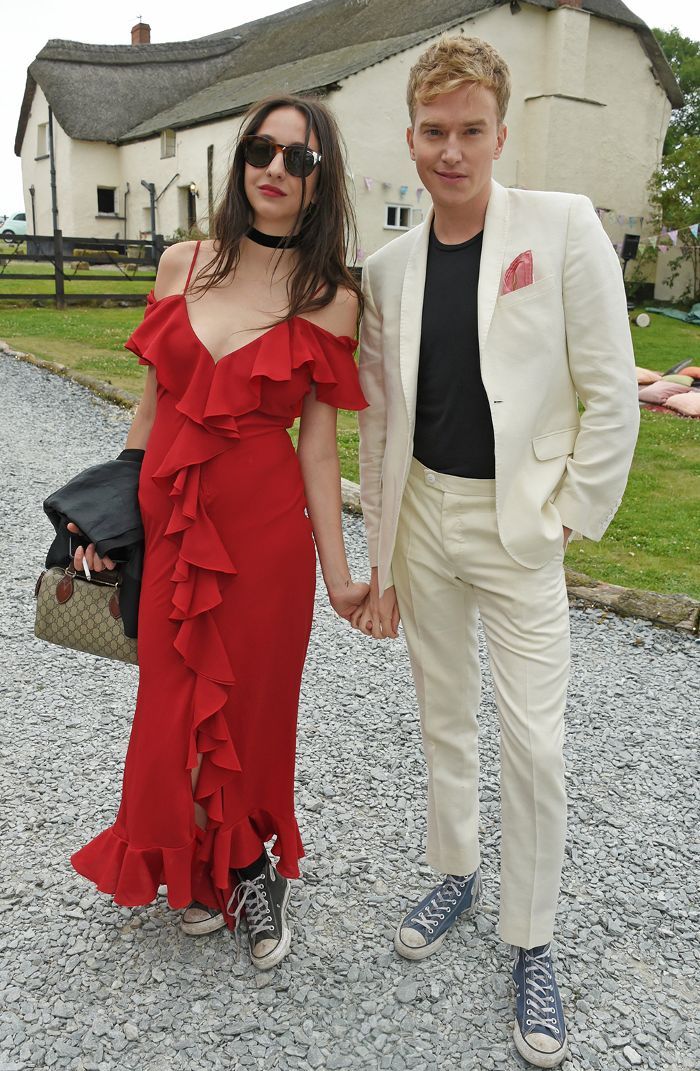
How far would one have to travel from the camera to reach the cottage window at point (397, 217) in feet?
71.4

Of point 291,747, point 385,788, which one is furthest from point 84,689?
point 291,747

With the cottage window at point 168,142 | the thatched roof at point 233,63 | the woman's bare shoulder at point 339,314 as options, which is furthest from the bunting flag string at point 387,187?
the woman's bare shoulder at point 339,314

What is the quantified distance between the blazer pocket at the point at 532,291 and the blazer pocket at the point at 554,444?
13.6 inches

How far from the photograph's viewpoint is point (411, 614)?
253 cm

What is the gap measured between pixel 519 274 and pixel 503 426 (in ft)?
1.24

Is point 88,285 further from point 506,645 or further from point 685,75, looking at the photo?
point 685,75

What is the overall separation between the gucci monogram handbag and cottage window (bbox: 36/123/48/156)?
37.8 metres

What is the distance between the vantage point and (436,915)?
8.67ft

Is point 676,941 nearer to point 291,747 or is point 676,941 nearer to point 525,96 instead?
point 291,747

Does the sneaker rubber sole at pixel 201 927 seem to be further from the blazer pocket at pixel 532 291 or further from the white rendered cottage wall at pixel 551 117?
the white rendered cottage wall at pixel 551 117

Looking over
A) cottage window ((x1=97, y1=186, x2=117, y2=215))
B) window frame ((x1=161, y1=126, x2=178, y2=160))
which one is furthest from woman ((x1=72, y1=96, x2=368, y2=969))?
cottage window ((x1=97, y1=186, x2=117, y2=215))

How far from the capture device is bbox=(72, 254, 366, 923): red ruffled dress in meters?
2.29

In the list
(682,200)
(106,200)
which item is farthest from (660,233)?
(106,200)

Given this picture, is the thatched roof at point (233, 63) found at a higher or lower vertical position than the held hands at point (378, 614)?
higher
